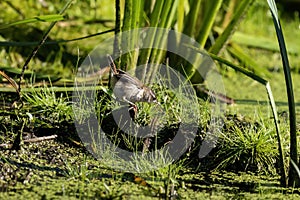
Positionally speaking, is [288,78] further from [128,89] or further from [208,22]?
[208,22]

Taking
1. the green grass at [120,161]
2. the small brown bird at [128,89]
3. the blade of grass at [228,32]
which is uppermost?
the blade of grass at [228,32]

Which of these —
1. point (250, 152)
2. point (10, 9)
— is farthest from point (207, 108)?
point (10, 9)

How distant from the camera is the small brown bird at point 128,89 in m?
1.96

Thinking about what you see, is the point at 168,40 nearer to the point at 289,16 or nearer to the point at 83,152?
the point at 83,152

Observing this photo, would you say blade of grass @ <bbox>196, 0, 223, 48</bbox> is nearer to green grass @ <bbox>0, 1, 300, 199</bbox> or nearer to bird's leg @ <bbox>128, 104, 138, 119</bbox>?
green grass @ <bbox>0, 1, 300, 199</bbox>

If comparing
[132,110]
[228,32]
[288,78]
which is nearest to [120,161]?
[132,110]

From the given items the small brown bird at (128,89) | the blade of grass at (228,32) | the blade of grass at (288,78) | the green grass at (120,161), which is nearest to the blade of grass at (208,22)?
the blade of grass at (228,32)

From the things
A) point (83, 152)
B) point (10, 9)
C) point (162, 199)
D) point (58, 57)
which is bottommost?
point (162, 199)

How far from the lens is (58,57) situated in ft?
9.21

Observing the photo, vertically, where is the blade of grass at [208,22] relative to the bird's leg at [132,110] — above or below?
above

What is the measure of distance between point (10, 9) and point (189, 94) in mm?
1281

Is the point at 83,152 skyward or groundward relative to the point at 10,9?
groundward

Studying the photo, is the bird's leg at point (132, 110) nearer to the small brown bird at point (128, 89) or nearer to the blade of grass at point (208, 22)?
the small brown bird at point (128, 89)

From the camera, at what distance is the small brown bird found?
1958 millimetres
